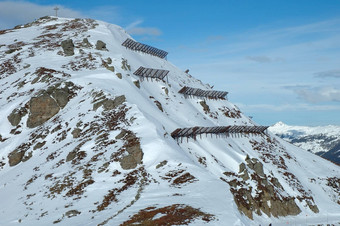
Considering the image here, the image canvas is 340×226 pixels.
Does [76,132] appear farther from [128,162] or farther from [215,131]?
[215,131]

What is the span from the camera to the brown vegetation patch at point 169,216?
65.3ft

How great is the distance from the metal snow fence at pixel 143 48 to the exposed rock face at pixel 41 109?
3841 cm

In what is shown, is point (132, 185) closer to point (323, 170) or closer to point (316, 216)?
point (316, 216)

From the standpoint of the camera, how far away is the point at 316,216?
164 ft

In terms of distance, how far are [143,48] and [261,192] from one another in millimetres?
56863

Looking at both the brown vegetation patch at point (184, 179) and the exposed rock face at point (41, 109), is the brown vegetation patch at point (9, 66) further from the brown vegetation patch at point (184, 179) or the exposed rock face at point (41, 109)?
the brown vegetation patch at point (184, 179)

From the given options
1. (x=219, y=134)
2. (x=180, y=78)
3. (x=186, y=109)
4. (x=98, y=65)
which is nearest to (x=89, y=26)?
(x=180, y=78)

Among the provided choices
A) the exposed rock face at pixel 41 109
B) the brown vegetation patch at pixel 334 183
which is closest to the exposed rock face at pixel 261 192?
the brown vegetation patch at pixel 334 183

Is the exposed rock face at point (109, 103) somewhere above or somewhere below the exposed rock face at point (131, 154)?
above

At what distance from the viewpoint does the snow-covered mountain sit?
26.6m

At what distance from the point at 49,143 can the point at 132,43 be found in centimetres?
4897

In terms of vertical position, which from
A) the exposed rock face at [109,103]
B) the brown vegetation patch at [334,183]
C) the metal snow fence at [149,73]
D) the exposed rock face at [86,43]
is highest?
the exposed rock face at [86,43]

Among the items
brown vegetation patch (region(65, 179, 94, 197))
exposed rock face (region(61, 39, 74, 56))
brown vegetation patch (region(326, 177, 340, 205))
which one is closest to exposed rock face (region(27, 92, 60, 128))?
brown vegetation patch (region(65, 179, 94, 197))

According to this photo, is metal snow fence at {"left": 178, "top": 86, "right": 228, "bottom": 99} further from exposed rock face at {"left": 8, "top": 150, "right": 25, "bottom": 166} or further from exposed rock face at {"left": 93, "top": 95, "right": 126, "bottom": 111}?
exposed rock face at {"left": 8, "top": 150, "right": 25, "bottom": 166}
